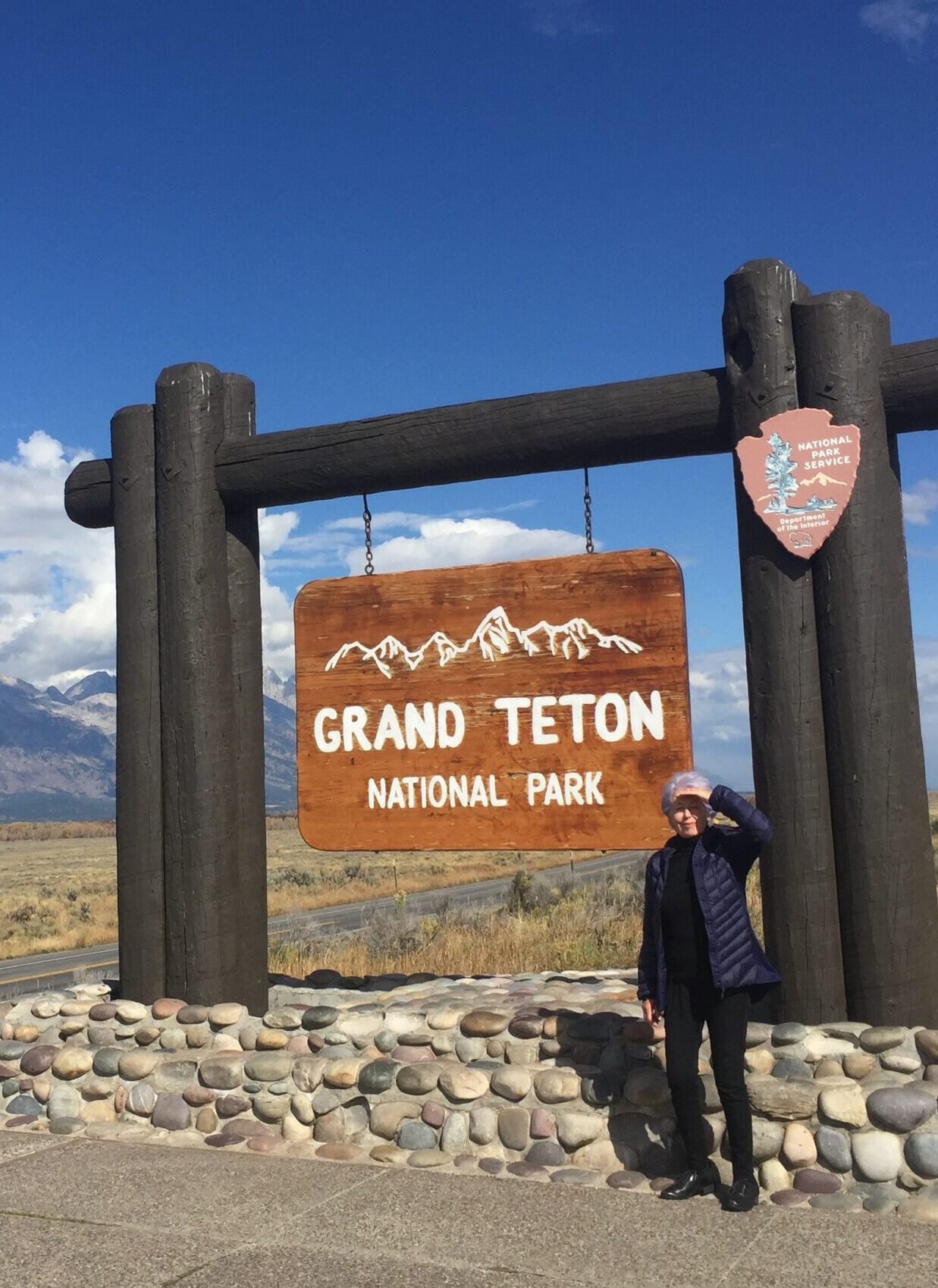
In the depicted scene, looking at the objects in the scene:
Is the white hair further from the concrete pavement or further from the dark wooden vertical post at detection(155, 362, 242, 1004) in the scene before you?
the dark wooden vertical post at detection(155, 362, 242, 1004)

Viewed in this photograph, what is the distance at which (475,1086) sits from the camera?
5.20 meters

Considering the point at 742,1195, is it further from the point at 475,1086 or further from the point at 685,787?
the point at 685,787

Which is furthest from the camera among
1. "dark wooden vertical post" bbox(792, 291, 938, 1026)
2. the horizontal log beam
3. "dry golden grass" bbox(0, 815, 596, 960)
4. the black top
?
"dry golden grass" bbox(0, 815, 596, 960)

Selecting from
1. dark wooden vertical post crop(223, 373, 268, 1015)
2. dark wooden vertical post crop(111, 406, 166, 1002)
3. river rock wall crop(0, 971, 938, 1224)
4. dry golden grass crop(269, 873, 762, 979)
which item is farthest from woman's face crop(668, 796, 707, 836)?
dry golden grass crop(269, 873, 762, 979)

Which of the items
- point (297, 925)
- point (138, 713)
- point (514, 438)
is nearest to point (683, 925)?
point (514, 438)

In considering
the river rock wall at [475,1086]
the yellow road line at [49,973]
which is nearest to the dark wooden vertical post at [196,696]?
the river rock wall at [475,1086]

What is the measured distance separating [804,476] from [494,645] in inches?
72.8

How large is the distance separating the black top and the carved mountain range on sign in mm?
1573

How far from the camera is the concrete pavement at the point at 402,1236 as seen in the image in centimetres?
372

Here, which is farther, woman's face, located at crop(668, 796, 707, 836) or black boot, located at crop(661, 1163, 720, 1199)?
woman's face, located at crop(668, 796, 707, 836)

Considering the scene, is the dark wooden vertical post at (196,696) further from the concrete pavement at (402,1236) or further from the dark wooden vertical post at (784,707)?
the dark wooden vertical post at (784,707)

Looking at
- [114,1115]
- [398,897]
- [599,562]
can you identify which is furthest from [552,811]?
[398,897]

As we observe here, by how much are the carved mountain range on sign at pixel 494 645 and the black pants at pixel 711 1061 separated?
6.47 feet

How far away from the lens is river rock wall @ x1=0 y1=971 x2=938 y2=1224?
14.9 feet
